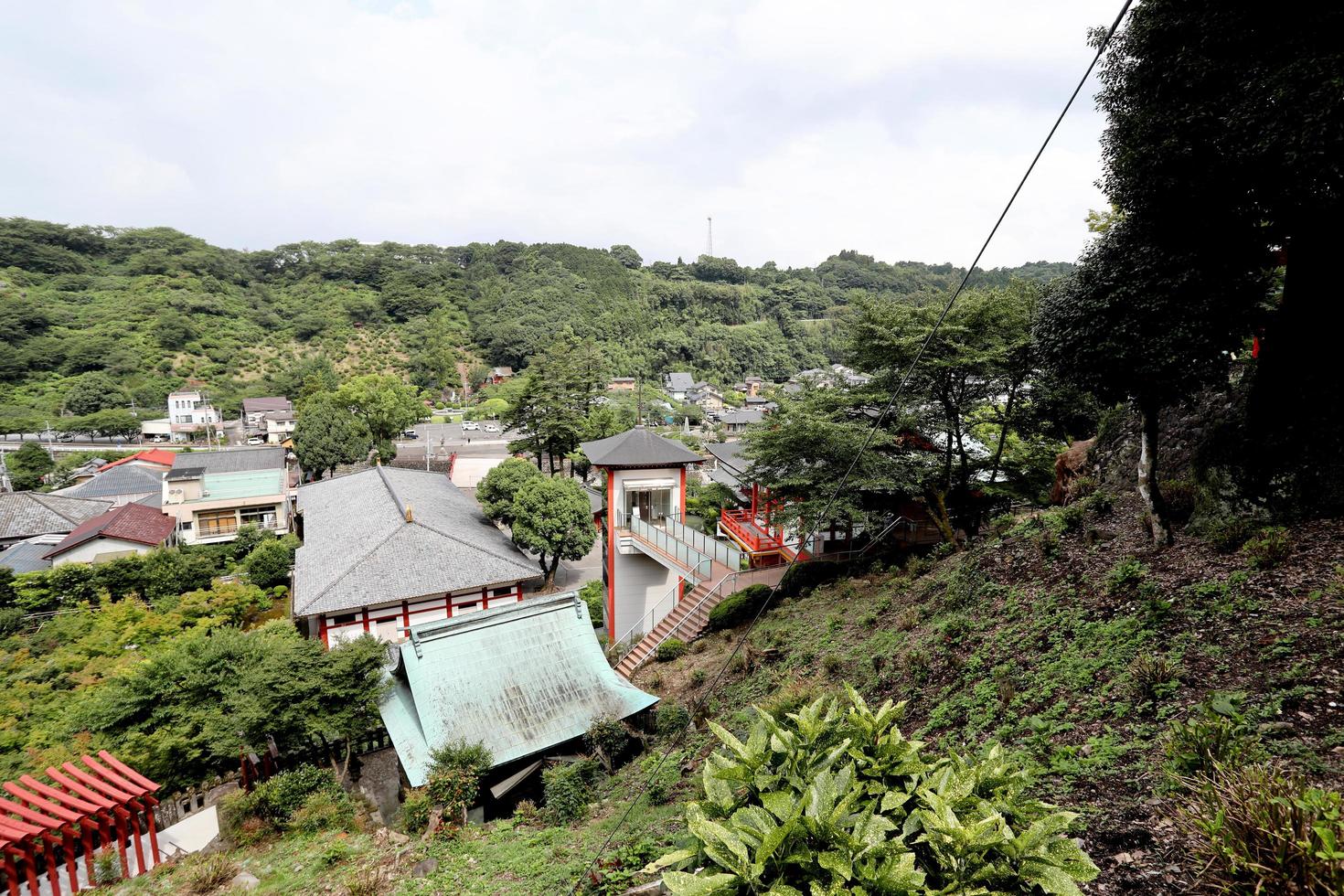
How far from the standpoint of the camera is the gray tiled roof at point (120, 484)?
32.0m

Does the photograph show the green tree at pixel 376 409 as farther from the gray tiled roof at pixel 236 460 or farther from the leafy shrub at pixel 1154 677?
the leafy shrub at pixel 1154 677

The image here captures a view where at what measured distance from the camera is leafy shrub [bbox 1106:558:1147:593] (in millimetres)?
6477

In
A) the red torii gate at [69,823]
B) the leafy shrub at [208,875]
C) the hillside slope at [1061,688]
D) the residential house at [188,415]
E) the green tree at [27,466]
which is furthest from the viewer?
the residential house at [188,415]

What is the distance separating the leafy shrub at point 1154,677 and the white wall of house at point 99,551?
30.6m

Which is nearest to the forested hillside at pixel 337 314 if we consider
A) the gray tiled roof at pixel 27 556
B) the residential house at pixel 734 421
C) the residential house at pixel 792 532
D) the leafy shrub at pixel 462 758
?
the residential house at pixel 734 421

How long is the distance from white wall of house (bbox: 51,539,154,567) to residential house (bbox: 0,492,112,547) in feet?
14.3

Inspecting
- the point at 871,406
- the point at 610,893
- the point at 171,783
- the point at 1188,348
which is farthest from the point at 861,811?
the point at 171,783

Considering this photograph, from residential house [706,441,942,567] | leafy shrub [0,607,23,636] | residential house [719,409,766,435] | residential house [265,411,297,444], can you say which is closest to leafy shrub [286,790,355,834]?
residential house [706,441,942,567]

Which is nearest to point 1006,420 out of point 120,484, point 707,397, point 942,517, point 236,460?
point 942,517

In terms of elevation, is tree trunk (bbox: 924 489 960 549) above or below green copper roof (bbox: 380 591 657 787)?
above

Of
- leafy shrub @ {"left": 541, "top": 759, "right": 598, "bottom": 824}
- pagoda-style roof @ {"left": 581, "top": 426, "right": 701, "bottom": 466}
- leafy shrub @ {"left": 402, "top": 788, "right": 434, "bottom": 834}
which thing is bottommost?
leafy shrub @ {"left": 402, "top": 788, "right": 434, "bottom": 834}

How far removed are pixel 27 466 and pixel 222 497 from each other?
21.9 metres

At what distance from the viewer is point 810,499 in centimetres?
1130

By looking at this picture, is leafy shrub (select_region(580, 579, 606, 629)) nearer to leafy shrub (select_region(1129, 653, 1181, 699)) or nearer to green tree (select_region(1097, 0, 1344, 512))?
leafy shrub (select_region(1129, 653, 1181, 699))
